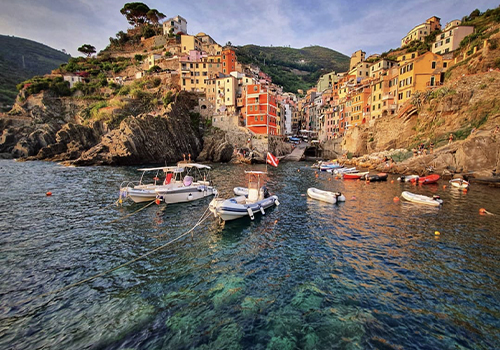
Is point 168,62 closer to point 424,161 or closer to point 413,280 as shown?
point 424,161

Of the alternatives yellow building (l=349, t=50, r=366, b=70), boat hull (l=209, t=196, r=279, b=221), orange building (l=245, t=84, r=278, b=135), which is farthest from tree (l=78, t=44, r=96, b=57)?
boat hull (l=209, t=196, r=279, b=221)

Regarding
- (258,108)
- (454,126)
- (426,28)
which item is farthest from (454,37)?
(258,108)

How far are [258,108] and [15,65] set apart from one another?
170654 mm

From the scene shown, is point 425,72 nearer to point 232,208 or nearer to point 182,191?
point 232,208

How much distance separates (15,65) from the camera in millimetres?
145625

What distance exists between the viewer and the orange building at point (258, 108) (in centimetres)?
6562

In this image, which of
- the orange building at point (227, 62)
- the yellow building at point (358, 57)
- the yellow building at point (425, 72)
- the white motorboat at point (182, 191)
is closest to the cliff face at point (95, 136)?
the orange building at point (227, 62)

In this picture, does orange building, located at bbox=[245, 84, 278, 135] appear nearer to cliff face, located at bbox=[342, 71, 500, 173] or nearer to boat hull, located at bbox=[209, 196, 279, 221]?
cliff face, located at bbox=[342, 71, 500, 173]

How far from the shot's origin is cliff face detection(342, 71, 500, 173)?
32.0 m

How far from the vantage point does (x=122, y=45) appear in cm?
10625

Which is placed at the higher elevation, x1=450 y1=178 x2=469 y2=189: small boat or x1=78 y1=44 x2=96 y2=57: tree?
x1=78 y1=44 x2=96 y2=57: tree

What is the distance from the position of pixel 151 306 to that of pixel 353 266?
28.6ft

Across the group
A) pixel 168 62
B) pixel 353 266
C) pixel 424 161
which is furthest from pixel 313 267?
pixel 168 62

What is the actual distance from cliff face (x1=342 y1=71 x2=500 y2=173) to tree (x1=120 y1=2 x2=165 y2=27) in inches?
4158
